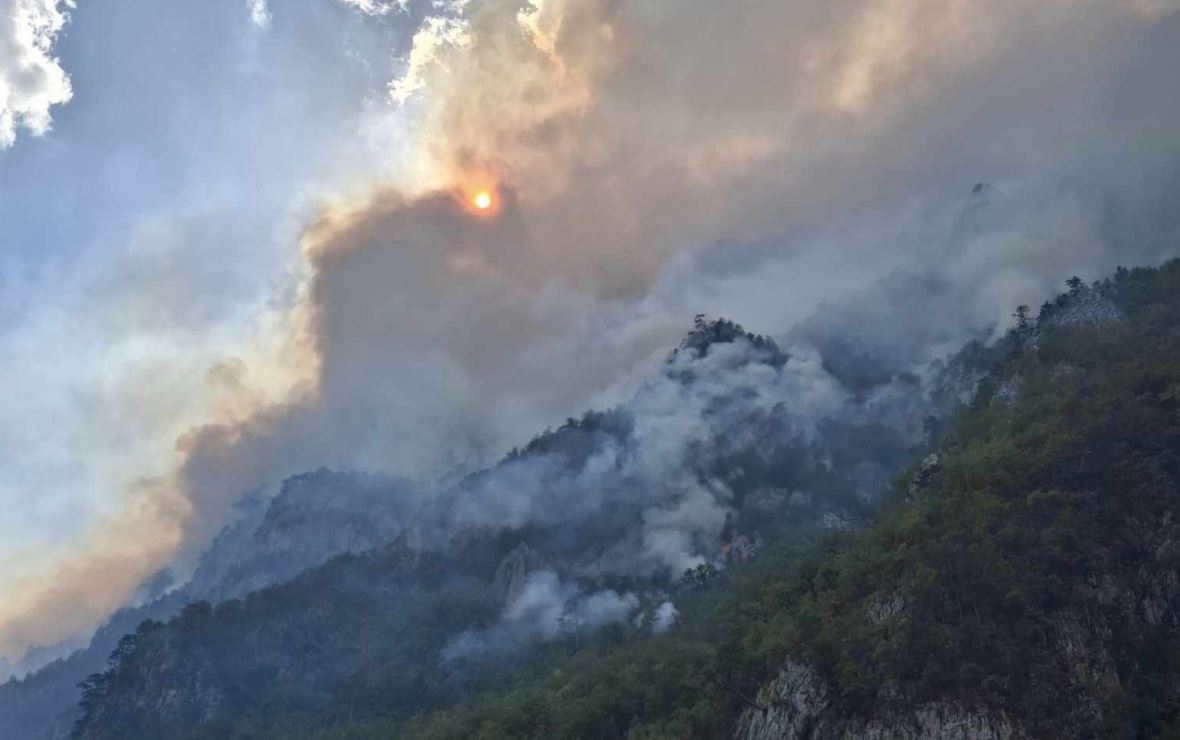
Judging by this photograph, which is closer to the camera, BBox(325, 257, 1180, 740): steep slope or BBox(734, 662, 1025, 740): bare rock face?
BBox(734, 662, 1025, 740): bare rock face

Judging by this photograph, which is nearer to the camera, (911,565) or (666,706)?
(911,565)

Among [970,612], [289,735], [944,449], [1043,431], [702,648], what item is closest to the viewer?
[970,612]

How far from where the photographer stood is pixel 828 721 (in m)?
91.1

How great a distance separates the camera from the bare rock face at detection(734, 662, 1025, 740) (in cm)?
8025

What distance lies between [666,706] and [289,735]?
306 ft

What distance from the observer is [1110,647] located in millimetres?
83688

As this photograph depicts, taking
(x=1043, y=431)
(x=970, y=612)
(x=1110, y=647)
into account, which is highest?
(x=1043, y=431)

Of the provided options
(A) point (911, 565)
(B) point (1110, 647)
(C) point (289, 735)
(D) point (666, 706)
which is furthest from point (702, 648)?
(C) point (289, 735)

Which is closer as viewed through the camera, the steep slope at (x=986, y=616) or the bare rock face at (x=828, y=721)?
the bare rock face at (x=828, y=721)

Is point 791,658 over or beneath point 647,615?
beneath

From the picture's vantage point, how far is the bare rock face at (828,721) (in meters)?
80.2

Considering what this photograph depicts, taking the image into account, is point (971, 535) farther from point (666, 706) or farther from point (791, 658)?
point (666, 706)

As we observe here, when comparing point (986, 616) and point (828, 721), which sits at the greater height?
point (986, 616)

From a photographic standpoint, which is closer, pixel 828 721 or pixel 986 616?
pixel 986 616
